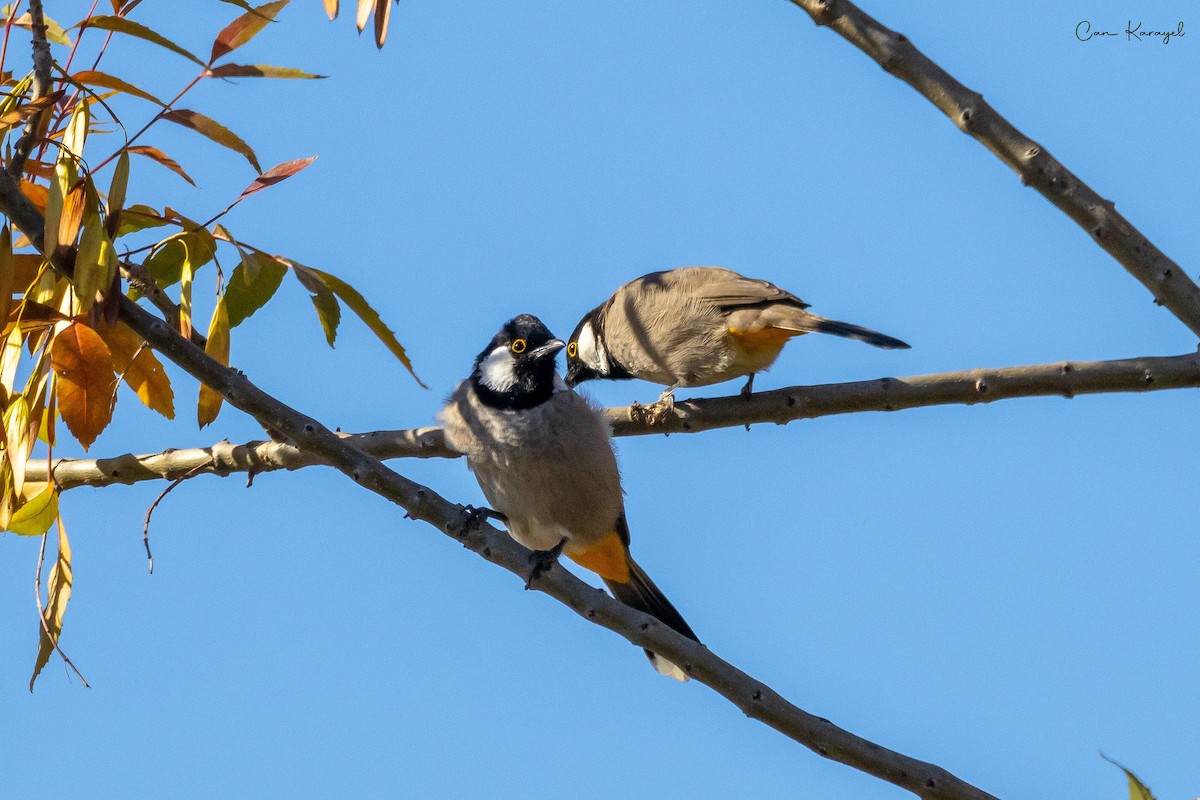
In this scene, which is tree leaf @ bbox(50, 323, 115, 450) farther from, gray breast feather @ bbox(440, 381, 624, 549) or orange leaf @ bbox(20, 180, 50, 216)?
gray breast feather @ bbox(440, 381, 624, 549)

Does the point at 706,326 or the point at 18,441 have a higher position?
the point at 706,326

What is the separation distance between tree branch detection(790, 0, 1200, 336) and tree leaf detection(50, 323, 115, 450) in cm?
213

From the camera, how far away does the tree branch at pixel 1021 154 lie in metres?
3.60

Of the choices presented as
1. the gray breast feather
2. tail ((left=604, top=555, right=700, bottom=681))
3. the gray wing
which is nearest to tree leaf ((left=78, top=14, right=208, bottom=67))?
the gray breast feather

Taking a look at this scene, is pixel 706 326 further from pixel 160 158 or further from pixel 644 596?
pixel 160 158

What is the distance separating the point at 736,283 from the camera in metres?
7.50

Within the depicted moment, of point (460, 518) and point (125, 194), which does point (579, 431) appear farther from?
point (125, 194)

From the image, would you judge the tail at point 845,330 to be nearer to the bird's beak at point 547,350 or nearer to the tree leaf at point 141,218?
the bird's beak at point 547,350

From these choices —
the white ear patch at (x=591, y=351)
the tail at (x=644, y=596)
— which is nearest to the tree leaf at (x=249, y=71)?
the tail at (x=644, y=596)

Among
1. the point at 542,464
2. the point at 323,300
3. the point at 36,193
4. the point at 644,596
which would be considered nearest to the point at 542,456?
the point at 542,464

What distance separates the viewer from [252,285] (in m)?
3.75

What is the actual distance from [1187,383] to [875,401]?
982 millimetres

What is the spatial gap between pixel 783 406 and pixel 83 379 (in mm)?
2469

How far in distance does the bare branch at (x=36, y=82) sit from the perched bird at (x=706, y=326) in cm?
401
